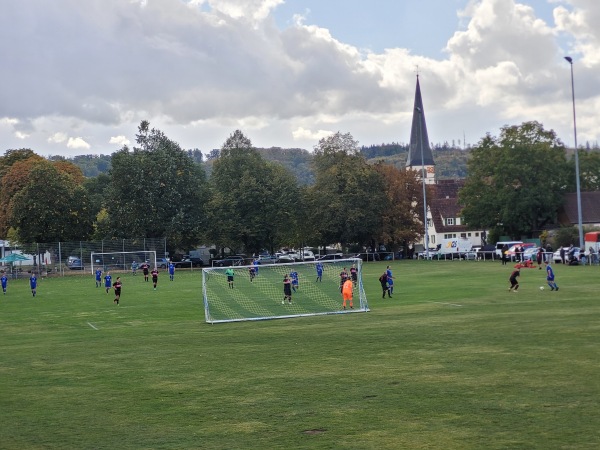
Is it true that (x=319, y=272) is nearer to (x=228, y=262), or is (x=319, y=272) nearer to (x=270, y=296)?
(x=270, y=296)

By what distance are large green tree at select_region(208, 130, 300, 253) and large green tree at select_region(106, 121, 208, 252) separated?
8.56 ft

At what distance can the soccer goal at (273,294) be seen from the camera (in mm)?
34594

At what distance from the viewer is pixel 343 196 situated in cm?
9594

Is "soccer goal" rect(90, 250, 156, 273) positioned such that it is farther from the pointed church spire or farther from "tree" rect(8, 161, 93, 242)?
the pointed church spire

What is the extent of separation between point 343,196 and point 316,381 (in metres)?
79.3

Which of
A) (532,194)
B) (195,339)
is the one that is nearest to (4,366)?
(195,339)

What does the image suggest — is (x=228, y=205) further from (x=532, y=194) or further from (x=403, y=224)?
(x=532, y=194)

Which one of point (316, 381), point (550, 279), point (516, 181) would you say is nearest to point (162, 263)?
point (516, 181)

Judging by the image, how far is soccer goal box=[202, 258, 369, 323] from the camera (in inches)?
1362

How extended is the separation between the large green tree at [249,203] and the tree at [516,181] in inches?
859

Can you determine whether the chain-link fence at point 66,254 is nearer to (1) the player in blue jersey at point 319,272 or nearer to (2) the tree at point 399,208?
(2) the tree at point 399,208

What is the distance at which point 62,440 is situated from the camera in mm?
12617

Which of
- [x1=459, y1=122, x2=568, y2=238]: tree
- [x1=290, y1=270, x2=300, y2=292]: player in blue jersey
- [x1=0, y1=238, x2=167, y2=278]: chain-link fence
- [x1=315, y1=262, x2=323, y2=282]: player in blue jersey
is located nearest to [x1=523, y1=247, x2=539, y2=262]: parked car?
[x1=459, y1=122, x2=568, y2=238]: tree

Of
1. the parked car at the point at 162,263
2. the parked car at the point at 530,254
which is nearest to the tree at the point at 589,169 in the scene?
the parked car at the point at 530,254
